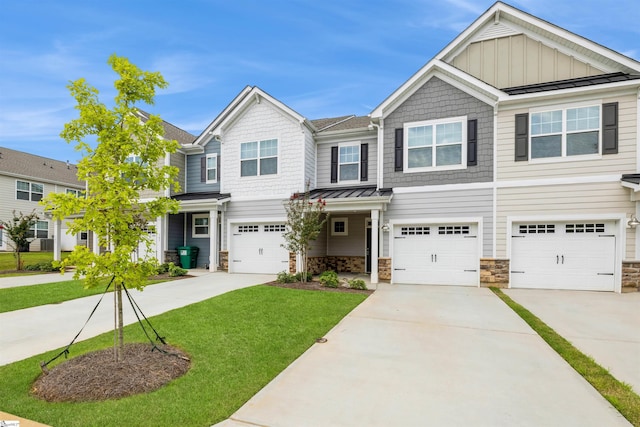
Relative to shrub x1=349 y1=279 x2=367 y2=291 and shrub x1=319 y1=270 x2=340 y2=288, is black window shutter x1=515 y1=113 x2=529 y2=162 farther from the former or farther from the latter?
shrub x1=319 y1=270 x2=340 y2=288

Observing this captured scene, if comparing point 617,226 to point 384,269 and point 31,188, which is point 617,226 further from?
point 31,188

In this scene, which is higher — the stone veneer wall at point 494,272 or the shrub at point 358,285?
the stone veneer wall at point 494,272

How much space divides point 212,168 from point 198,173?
3.06 feet

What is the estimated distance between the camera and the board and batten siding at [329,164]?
526 inches

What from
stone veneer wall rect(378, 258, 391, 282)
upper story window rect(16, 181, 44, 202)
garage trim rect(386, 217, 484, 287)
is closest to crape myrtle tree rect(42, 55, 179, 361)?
stone veneer wall rect(378, 258, 391, 282)

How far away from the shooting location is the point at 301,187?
13.2m

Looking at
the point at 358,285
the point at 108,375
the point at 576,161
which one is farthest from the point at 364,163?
the point at 108,375

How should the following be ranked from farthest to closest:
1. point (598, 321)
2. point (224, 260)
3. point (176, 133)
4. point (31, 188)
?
1. point (31, 188)
2. point (176, 133)
3. point (224, 260)
4. point (598, 321)

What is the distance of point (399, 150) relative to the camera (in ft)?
38.7

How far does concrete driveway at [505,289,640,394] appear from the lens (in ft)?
14.9

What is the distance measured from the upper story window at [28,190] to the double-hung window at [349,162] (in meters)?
25.9

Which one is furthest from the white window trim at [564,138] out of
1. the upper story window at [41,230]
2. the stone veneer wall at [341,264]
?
the upper story window at [41,230]

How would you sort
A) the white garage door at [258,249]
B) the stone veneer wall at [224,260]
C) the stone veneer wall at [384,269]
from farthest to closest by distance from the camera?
the stone veneer wall at [224,260]
the white garage door at [258,249]
the stone veneer wall at [384,269]

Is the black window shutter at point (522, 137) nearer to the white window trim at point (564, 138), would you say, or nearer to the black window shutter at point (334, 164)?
the white window trim at point (564, 138)
